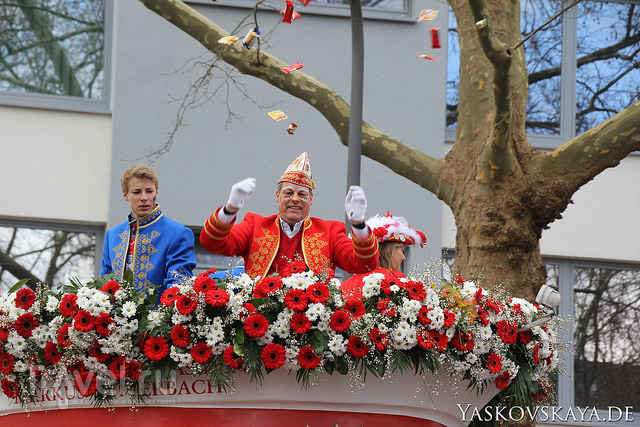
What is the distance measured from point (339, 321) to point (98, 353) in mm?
1019

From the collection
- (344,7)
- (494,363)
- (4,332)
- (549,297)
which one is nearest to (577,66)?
(344,7)

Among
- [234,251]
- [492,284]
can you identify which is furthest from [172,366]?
[492,284]

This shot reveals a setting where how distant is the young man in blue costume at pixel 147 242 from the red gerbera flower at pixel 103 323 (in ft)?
3.12

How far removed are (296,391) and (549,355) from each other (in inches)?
50.1

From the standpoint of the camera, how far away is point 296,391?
406 cm

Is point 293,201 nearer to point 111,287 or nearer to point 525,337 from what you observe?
point 111,287

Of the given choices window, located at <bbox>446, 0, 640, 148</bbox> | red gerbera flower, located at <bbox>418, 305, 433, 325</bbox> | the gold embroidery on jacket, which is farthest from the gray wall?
red gerbera flower, located at <bbox>418, 305, 433, 325</bbox>

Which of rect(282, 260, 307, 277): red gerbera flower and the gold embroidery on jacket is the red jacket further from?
rect(282, 260, 307, 277): red gerbera flower

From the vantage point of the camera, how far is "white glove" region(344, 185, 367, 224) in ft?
14.3

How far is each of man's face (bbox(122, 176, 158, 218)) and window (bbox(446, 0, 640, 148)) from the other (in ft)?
18.7

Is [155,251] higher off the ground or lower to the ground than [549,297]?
higher

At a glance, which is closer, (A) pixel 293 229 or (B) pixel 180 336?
(B) pixel 180 336

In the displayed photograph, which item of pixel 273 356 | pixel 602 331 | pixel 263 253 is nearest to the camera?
pixel 273 356

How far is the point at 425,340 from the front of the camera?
4016 millimetres
